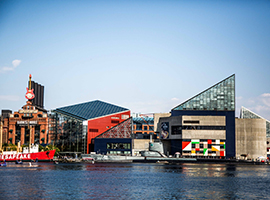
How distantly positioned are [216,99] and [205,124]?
15.7m

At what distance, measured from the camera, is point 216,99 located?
183625 mm

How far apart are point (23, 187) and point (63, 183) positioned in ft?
29.5

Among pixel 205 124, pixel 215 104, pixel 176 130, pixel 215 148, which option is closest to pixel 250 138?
pixel 215 148

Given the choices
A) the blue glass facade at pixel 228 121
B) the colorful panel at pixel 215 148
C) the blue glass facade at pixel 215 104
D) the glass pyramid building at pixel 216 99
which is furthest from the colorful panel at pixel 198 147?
the glass pyramid building at pixel 216 99

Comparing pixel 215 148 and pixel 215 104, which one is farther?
pixel 215 104

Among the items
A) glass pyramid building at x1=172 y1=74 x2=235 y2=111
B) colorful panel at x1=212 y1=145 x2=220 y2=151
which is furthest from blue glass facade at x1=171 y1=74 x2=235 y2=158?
colorful panel at x1=212 y1=145 x2=220 y2=151

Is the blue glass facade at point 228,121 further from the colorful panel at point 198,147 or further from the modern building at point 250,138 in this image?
the colorful panel at point 198,147

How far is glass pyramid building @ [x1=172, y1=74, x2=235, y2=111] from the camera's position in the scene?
183 m

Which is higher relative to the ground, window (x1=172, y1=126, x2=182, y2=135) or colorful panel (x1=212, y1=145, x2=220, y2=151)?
window (x1=172, y1=126, x2=182, y2=135)

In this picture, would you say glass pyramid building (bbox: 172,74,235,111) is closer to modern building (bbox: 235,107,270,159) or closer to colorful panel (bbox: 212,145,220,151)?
modern building (bbox: 235,107,270,159)

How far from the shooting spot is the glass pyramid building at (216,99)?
601 feet

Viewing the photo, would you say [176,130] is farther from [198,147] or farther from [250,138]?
[250,138]

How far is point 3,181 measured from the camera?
247ft

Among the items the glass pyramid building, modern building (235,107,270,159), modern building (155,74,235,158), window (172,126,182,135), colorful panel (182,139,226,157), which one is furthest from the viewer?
the glass pyramid building
